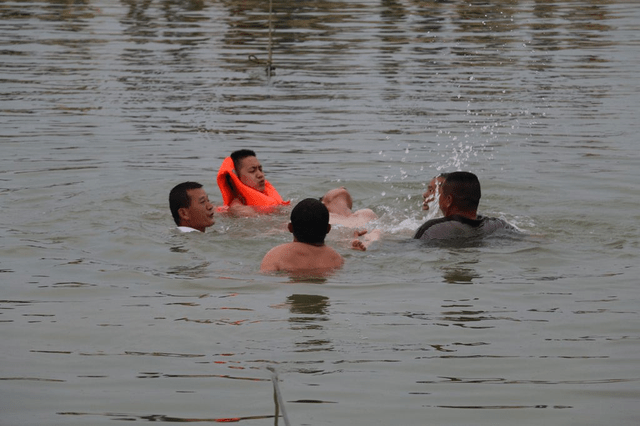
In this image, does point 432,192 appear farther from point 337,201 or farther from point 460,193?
point 460,193

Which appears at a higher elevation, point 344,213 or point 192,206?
point 192,206

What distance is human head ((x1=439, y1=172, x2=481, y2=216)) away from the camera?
27.9 feet

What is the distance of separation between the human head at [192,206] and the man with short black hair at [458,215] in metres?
2.00

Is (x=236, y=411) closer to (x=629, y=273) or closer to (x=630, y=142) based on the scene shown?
(x=629, y=273)

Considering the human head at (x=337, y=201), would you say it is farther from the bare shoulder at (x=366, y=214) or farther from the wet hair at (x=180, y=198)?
the wet hair at (x=180, y=198)

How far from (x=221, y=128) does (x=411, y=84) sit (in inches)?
189

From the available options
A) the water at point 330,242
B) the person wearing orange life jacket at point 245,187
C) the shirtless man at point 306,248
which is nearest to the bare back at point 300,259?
the shirtless man at point 306,248

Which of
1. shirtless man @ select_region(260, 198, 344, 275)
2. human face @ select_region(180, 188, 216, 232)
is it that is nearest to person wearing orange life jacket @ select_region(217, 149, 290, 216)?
human face @ select_region(180, 188, 216, 232)

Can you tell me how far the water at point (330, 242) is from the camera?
547cm

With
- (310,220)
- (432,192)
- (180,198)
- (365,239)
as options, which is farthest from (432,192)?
(310,220)

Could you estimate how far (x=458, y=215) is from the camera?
8.63 m

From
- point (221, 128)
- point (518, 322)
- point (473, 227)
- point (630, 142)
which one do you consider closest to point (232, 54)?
point (221, 128)

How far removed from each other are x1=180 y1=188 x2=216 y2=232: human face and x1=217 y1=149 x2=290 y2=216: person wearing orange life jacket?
0.93 meters

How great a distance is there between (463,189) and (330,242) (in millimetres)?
1310
